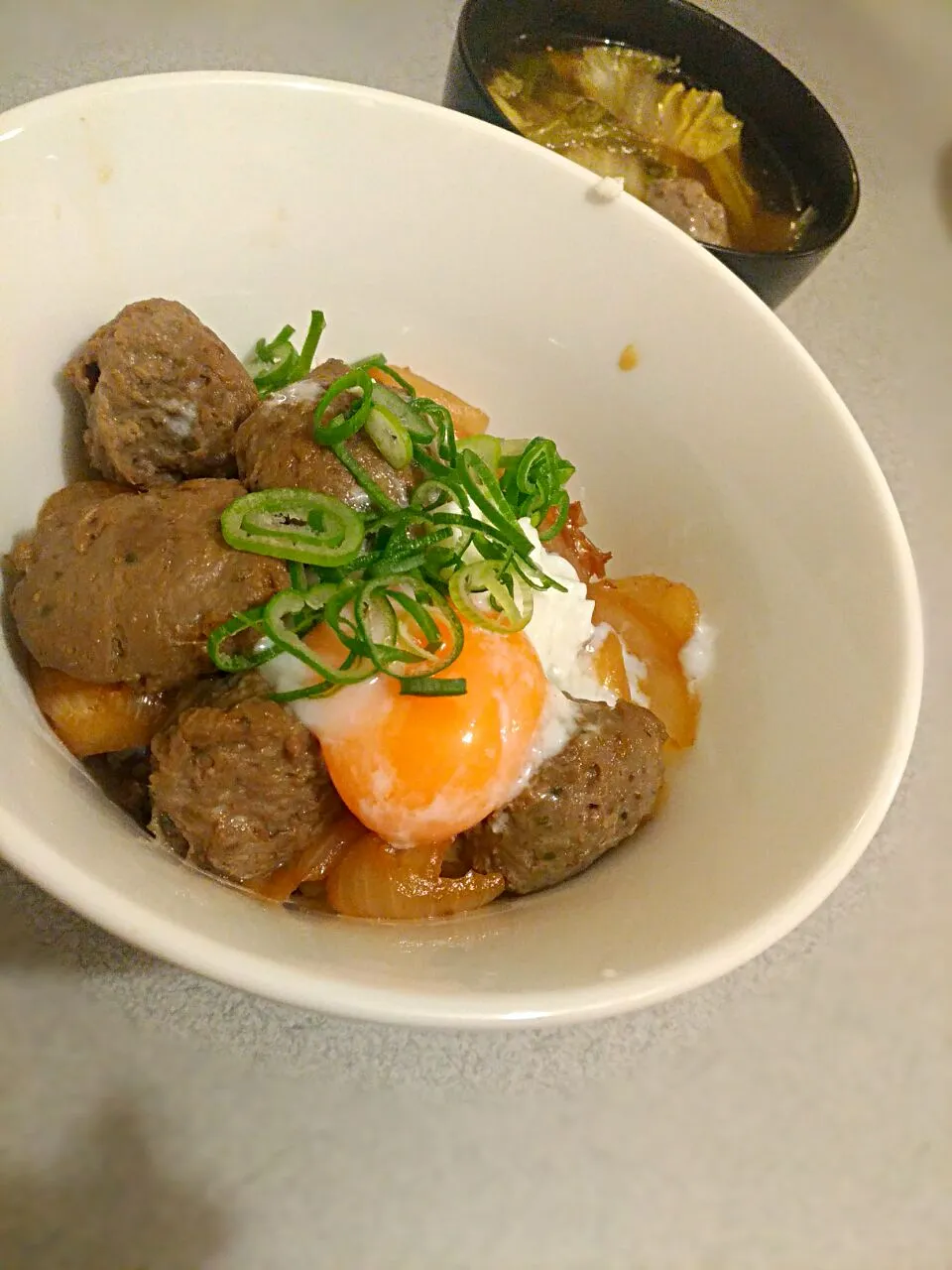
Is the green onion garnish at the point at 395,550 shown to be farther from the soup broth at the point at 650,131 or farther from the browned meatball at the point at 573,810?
the soup broth at the point at 650,131

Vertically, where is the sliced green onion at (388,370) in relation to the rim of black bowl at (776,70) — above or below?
below

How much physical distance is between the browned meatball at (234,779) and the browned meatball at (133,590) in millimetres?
109

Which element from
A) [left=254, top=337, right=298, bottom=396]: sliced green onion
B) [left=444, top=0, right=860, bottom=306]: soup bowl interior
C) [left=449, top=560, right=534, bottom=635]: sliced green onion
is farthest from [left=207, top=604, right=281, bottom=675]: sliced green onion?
[left=444, top=0, right=860, bottom=306]: soup bowl interior

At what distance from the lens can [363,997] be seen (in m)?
1.17

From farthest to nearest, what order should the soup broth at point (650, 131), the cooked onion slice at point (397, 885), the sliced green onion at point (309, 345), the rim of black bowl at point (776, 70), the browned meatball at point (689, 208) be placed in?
1. the soup broth at point (650, 131)
2. the browned meatball at point (689, 208)
3. the rim of black bowl at point (776, 70)
4. the sliced green onion at point (309, 345)
5. the cooked onion slice at point (397, 885)

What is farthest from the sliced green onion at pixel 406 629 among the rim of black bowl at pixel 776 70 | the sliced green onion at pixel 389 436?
the rim of black bowl at pixel 776 70

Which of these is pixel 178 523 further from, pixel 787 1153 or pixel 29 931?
pixel 787 1153

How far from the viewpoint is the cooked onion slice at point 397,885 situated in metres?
1.57

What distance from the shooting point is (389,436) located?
66.9 inches

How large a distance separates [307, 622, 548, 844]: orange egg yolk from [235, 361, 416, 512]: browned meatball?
0.28 meters

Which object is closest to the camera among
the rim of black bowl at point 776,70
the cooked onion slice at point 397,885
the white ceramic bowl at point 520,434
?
the white ceramic bowl at point 520,434

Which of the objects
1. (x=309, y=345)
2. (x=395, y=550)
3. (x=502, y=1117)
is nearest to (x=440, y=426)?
(x=395, y=550)

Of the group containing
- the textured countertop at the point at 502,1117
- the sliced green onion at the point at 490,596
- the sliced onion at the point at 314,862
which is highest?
the sliced green onion at the point at 490,596

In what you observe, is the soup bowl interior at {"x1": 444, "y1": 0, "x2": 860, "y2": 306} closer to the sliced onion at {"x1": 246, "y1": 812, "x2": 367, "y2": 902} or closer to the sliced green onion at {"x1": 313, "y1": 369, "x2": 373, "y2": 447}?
the sliced green onion at {"x1": 313, "y1": 369, "x2": 373, "y2": 447}
